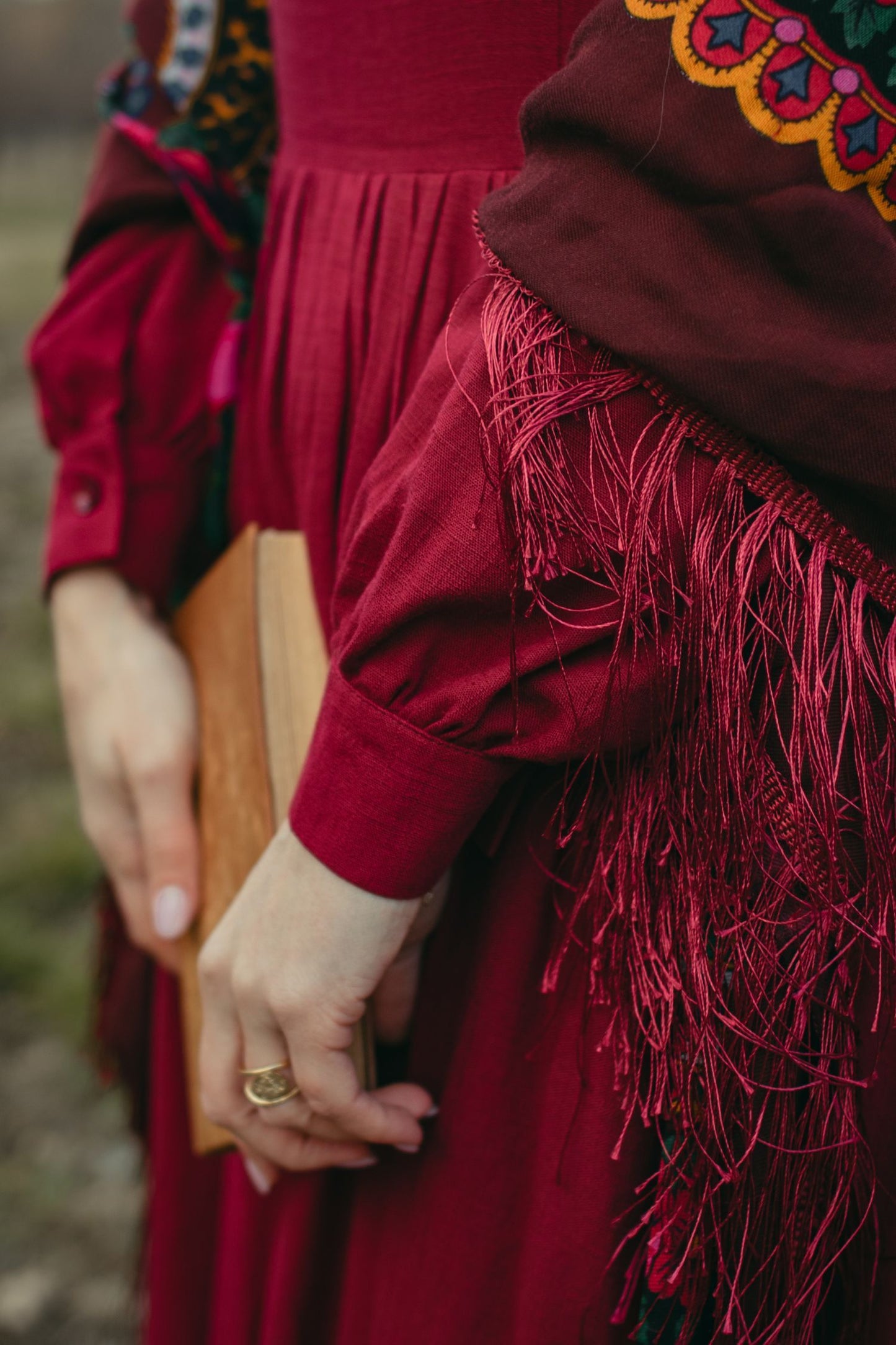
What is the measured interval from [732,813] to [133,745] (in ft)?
1.71

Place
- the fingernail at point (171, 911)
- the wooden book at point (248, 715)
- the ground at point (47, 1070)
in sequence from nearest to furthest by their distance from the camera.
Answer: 1. the wooden book at point (248, 715)
2. the fingernail at point (171, 911)
3. the ground at point (47, 1070)

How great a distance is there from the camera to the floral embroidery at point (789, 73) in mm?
533

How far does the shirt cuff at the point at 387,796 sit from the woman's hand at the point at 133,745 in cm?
31

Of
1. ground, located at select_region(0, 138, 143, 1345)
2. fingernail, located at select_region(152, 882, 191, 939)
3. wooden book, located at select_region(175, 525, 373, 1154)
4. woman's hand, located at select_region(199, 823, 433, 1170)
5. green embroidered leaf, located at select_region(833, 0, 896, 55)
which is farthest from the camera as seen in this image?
ground, located at select_region(0, 138, 143, 1345)

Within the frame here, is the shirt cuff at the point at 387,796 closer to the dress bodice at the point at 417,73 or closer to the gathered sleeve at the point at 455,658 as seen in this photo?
the gathered sleeve at the point at 455,658

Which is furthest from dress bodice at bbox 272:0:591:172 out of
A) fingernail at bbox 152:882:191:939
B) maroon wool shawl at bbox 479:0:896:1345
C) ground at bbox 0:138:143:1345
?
ground at bbox 0:138:143:1345

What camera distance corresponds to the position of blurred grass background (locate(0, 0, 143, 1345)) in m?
1.58

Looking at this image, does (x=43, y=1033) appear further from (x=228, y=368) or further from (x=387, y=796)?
(x=387, y=796)

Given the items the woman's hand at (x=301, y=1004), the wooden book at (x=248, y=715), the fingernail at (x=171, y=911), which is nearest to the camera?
the woman's hand at (x=301, y=1004)

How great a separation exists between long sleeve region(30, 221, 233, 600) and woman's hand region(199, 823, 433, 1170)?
16.2 inches

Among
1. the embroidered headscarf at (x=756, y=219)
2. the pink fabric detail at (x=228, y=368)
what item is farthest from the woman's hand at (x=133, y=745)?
the embroidered headscarf at (x=756, y=219)

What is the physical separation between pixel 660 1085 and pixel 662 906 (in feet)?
0.32

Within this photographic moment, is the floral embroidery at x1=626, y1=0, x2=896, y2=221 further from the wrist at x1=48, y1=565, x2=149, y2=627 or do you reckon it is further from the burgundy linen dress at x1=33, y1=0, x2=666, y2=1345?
the wrist at x1=48, y1=565, x2=149, y2=627

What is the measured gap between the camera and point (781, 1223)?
61 cm
